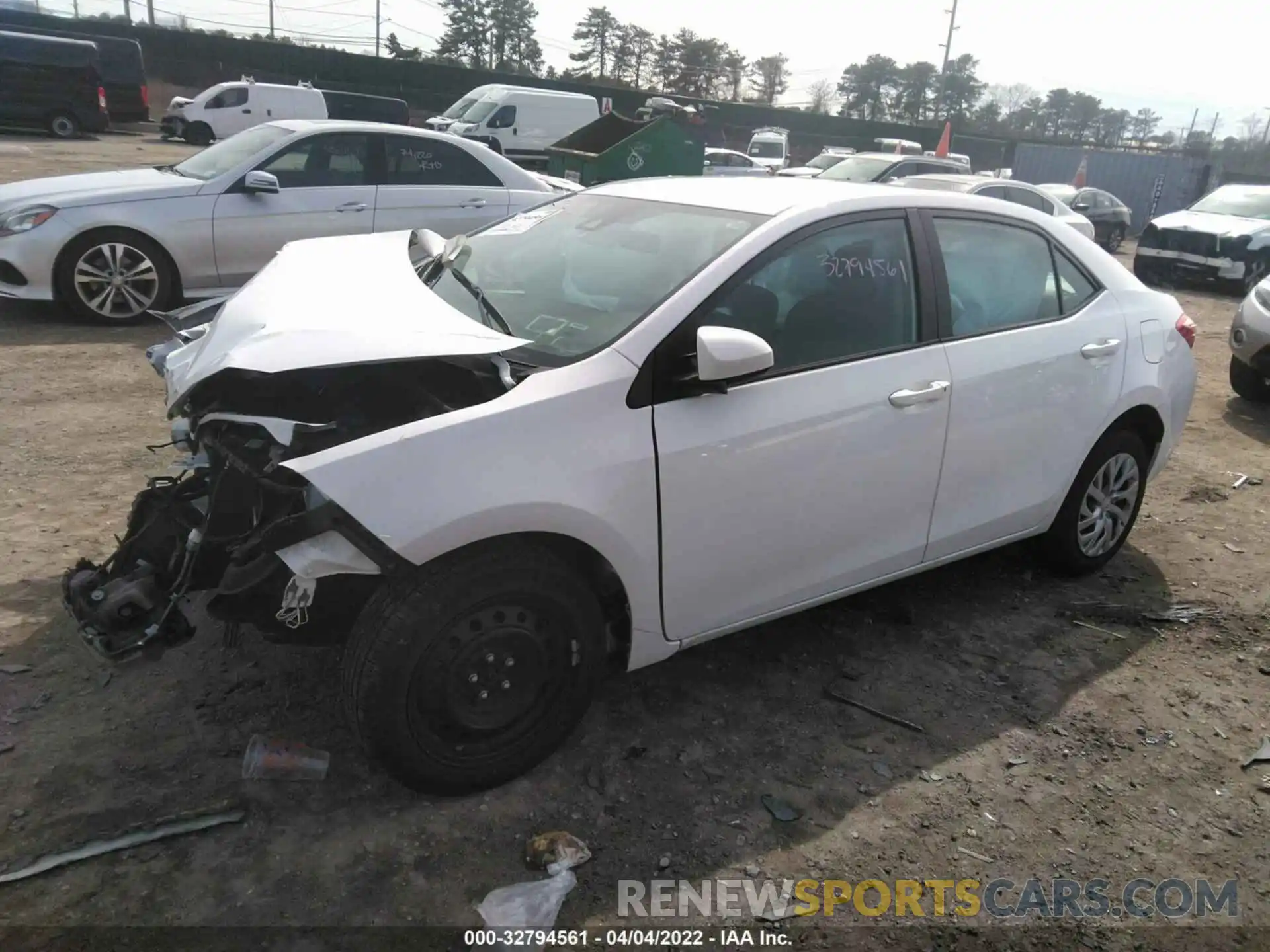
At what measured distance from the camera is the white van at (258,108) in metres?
23.4

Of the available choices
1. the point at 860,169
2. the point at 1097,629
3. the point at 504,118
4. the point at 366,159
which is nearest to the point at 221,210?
the point at 366,159

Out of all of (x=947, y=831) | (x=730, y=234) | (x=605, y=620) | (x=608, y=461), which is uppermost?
(x=730, y=234)

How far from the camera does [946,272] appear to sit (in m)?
3.45

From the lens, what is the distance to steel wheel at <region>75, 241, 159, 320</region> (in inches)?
281

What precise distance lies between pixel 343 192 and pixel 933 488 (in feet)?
20.3

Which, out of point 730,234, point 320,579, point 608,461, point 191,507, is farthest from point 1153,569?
point 191,507

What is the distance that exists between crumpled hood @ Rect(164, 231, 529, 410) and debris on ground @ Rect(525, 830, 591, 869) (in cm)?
137

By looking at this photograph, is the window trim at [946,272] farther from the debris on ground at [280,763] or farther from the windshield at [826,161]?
the windshield at [826,161]

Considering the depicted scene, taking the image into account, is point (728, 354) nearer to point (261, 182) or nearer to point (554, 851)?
point (554, 851)

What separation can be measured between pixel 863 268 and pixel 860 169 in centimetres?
1154

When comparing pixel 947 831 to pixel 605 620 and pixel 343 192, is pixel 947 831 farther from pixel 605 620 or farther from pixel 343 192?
pixel 343 192

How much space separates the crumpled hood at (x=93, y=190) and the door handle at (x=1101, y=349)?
6600mm

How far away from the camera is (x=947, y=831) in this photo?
2760 millimetres

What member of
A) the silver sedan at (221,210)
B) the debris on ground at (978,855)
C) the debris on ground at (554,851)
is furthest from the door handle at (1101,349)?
the silver sedan at (221,210)
